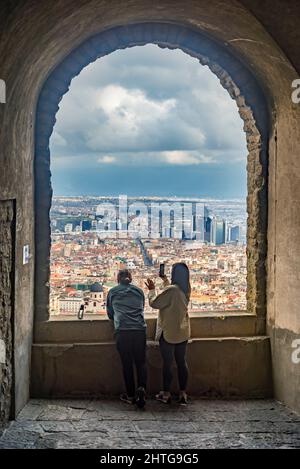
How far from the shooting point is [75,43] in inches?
273

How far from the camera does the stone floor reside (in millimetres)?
5480

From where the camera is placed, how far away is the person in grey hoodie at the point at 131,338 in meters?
6.76

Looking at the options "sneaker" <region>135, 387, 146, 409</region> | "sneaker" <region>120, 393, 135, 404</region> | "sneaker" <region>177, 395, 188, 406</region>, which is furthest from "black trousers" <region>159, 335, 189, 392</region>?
"sneaker" <region>120, 393, 135, 404</region>

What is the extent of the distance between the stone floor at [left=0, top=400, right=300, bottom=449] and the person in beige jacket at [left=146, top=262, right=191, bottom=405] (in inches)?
16.8

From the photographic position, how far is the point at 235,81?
7.46 metres

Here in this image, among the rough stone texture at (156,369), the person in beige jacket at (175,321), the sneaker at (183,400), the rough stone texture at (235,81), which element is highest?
the rough stone texture at (235,81)

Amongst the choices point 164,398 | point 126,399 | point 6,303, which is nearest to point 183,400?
point 164,398

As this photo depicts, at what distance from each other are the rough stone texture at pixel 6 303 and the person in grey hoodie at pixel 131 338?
1282mm

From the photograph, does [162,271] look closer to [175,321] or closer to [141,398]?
[175,321]

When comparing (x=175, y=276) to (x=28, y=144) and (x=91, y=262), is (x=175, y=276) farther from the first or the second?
(x=28, y=144)

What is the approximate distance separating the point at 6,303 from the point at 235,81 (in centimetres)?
374

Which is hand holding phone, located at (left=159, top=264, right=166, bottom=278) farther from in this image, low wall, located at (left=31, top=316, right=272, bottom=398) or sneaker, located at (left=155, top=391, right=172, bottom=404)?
sneaker, located at (left=155, top=391, right=172, bottom=404)

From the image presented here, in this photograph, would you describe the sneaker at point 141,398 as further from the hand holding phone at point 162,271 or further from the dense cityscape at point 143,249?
the hand holding phone at point 162,271

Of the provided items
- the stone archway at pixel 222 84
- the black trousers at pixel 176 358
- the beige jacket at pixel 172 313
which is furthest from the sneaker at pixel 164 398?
the stone archway at pixel 222 84
